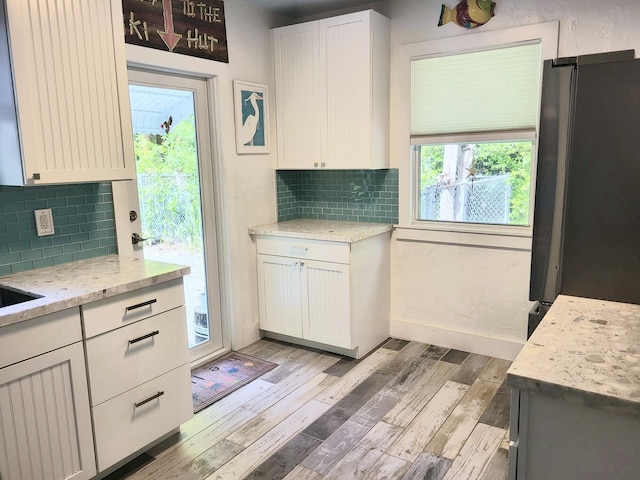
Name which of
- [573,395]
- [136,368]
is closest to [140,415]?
[136,368]

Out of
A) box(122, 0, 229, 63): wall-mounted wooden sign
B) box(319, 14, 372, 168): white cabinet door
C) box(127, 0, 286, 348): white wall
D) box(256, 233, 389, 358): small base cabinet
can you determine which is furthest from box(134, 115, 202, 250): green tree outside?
box(319, 14, 372, 168): white cabinet door

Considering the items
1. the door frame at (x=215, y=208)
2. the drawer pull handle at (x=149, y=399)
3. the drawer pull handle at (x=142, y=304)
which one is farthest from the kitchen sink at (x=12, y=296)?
the door frame at (x=215, y=208)

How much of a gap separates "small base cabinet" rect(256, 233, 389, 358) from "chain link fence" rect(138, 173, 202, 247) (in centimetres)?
54

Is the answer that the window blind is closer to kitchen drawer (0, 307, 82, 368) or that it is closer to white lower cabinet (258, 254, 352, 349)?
white lower cabinet (258, 254, 352, 349)

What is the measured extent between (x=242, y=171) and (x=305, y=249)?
726 millimetres

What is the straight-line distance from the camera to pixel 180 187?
125 inches

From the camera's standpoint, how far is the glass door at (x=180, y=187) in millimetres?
2926

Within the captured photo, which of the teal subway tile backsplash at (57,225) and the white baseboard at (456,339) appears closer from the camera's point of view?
the teal subway tile backsplash at (57,225)

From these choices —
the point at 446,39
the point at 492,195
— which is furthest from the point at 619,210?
the point at 446,39

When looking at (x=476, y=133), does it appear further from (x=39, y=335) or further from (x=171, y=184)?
(x=39, y=335)

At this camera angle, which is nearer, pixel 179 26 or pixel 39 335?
pixel 39 335

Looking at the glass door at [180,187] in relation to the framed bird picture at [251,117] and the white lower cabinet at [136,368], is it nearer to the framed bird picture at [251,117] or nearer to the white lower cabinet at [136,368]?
the framed bird picture at [251,117]

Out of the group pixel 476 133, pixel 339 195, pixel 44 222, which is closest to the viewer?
pixel 44 222

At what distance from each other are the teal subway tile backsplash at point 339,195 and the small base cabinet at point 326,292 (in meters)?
0.28
